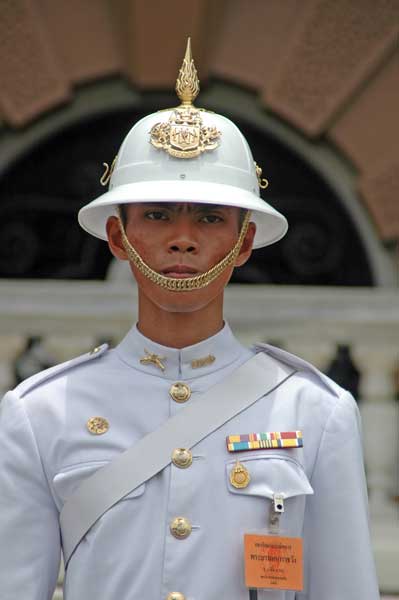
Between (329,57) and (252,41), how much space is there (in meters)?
0.29

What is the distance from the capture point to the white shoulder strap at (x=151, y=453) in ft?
5.97

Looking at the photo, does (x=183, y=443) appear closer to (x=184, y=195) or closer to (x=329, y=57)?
(x=184, y=195)

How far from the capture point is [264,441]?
1.86m

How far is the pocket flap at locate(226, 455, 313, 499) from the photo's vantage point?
1826 millimetres

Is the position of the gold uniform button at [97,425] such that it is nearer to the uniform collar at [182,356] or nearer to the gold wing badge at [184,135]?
the uniform collar at [182,356]

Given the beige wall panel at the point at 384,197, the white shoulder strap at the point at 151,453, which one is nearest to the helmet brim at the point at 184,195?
the white shoulder strap at the point at 151,453

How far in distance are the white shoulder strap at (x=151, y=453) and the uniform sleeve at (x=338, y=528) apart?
0.48 ft

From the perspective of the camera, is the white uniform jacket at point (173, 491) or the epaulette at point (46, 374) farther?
the epaulette at point (46, 374)

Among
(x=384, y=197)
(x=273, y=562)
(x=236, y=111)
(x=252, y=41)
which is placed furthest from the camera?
(x=236, y=111)

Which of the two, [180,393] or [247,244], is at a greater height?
[247,244]

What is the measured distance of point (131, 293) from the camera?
371cm

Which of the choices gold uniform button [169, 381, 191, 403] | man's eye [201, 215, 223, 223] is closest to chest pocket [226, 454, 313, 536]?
gold uniform button [169, 381, 191, 403]

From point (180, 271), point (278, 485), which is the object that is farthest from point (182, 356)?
point (278, 485)

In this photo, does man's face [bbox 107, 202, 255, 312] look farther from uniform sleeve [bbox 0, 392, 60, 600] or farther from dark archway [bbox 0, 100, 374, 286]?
dark archway [bbox 0, 100, 374, 286]
